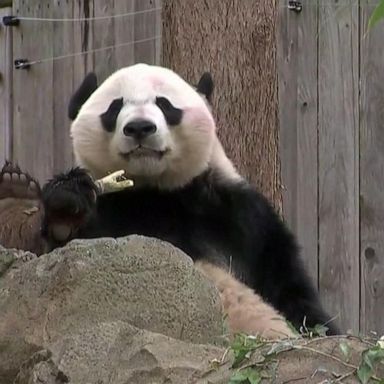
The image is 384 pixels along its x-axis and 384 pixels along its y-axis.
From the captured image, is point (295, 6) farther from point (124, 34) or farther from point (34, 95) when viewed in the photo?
point (34, 95)

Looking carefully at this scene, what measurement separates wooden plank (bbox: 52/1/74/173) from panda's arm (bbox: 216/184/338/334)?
6.71 feet

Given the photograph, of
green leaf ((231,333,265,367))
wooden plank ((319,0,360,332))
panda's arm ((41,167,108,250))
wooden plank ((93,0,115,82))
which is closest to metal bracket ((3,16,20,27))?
wooden plank ((93,0,115,82))

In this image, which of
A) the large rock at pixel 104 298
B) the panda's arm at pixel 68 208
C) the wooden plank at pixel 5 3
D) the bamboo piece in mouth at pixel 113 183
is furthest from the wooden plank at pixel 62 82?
the large rock at pixel 104 298

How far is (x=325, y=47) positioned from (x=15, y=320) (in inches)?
134

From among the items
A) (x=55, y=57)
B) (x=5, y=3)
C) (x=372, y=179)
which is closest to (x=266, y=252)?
(x=372, y=179)

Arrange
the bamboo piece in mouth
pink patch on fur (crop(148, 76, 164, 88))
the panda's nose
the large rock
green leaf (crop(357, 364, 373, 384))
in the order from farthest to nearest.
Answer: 1. pink patch on fur (crop(148, 76, 164, 88))
2. the panda's nose
3. the bamboo piece in mouth
4. the large rock
5. green leaf (crop(357, 364, 373, 384))

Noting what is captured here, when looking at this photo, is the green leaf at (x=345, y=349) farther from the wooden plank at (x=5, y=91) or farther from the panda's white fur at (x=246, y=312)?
the wooden plank at (x=5, y=91)

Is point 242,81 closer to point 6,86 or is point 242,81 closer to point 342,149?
point 342,149

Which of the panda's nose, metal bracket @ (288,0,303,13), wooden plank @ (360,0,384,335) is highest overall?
metal bracket @ (288,0,303,13)

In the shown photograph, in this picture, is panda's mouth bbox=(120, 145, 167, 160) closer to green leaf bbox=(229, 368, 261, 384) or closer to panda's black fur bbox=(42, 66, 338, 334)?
panda's black fur bbox=(42, 66, 338, 334)

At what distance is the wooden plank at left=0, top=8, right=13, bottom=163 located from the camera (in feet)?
23.5

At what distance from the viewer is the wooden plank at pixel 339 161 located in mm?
5922

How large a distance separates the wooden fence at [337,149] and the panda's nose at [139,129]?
1.63 m

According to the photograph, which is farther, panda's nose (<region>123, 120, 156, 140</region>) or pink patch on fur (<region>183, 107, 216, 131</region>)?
pink patch on fur (<region>183, 107, 216, 131</region>)
